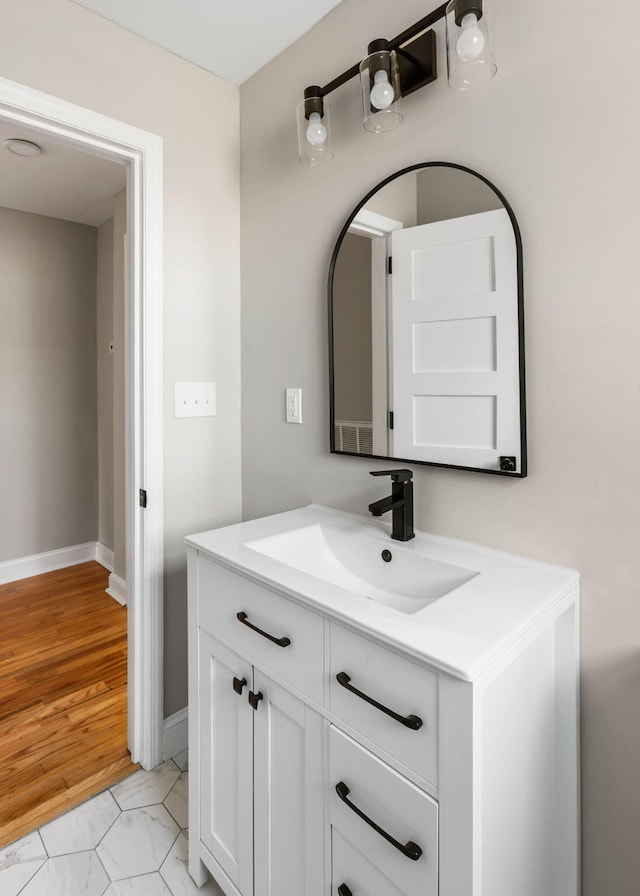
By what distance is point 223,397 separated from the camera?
1837 mm

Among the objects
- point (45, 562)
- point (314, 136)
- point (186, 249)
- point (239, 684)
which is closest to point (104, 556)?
point (45, 562)

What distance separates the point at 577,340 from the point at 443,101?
26.7 inches

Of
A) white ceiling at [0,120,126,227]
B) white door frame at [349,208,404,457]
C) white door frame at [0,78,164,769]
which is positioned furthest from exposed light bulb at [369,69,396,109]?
white ceiling at [0,120,126,227]

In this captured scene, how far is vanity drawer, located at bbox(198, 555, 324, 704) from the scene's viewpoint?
0.93m

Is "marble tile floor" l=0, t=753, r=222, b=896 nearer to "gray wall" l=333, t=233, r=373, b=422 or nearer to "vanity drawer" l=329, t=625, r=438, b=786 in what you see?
"vanity drawer" l=329, t=625, r=438, b=786

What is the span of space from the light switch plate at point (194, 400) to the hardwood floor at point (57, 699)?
3.96ft

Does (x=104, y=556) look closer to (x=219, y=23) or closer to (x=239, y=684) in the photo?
(x=239, y=684)

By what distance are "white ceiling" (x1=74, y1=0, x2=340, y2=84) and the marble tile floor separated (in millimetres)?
2339

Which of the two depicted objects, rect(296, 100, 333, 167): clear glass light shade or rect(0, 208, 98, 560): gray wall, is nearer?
rect(296, 100, 333, 167): clear glass light shade

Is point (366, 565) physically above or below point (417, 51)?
below

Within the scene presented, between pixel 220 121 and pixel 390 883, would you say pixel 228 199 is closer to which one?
pixel 220 121

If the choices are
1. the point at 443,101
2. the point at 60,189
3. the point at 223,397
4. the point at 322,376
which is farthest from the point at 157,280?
the point at 60,189

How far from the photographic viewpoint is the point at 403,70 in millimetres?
1219

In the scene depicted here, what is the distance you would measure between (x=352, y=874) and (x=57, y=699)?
5.61ft
